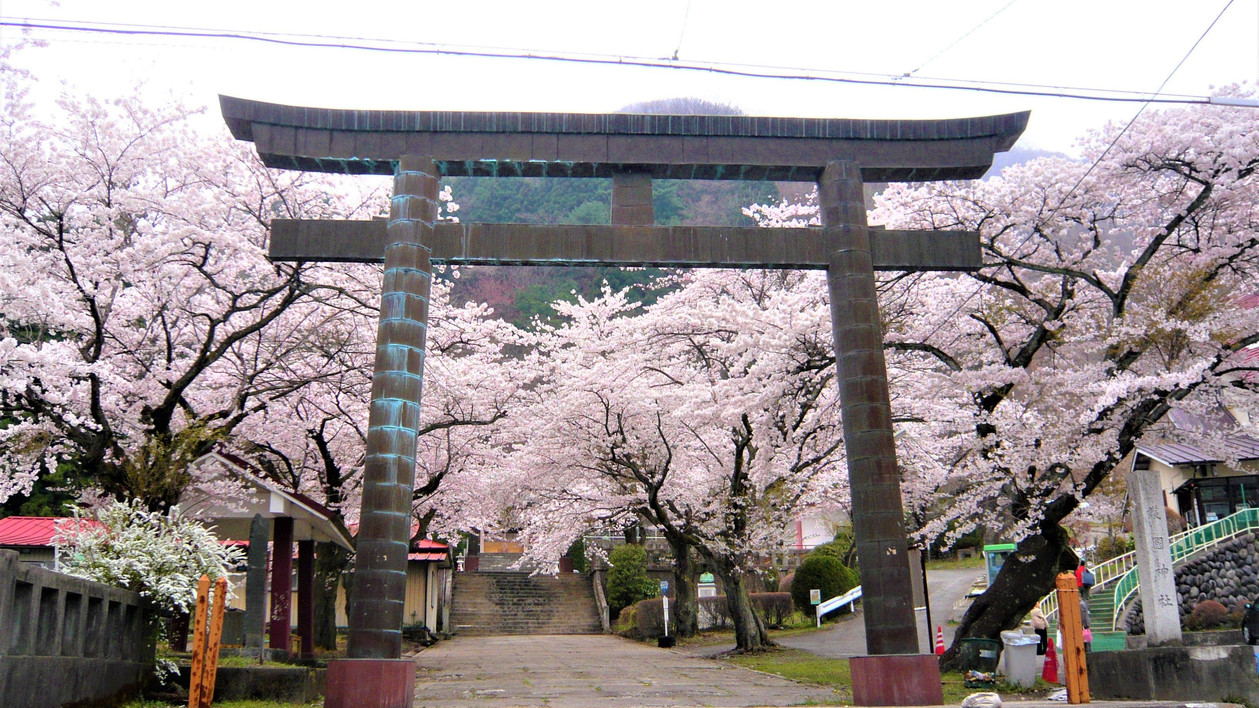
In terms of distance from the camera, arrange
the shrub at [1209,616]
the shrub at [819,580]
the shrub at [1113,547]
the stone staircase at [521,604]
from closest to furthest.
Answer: the shrub at [1209,616]
the shrub at [819,580]
the shrub at [1113,547]
the stone staircase at [521,604]

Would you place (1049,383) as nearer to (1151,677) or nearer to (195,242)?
(1151,677)

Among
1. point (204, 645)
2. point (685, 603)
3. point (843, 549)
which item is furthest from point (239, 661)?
point (843, 549)

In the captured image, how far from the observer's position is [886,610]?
9.50m

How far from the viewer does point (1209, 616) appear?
19172 mm

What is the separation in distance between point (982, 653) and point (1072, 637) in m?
4.38

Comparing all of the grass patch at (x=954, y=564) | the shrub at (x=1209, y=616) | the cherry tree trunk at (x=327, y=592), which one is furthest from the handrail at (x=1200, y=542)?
the cherry tree trunk at (x=327, y=592)

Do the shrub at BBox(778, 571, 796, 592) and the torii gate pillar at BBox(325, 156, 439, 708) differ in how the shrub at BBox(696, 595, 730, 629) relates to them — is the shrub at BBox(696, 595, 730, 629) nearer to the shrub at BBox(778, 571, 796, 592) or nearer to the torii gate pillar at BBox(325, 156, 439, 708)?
the shrub at BBox(778, 571, 796, 592)

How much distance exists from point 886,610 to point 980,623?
4.92m

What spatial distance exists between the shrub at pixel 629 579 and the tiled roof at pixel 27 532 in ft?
60.7

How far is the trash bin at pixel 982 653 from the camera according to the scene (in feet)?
42.9

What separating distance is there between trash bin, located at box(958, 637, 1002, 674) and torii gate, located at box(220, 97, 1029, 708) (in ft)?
14.7

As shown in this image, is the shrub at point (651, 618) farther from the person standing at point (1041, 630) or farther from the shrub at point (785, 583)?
the person standing at point (1041, 630)

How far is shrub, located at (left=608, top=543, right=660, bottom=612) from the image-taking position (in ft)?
111

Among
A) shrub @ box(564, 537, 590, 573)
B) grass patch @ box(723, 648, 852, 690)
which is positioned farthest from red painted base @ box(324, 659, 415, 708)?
shrub @ box(564, 537, 590, 573)
